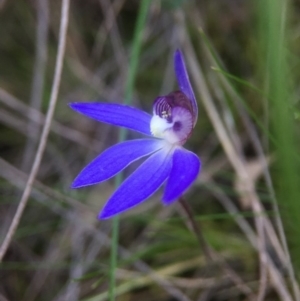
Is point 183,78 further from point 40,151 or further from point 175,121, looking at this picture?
point 40,151

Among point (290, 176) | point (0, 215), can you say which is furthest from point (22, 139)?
point (290, 176)

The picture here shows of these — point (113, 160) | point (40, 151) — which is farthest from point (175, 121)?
point (40, 151)

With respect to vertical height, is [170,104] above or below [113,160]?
above

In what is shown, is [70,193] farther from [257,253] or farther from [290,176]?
[290,176]

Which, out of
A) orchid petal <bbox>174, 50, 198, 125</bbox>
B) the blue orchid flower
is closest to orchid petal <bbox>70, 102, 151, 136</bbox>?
the blue orchid flower

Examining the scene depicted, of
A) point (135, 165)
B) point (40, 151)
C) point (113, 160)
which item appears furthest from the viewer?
point (135, 165)

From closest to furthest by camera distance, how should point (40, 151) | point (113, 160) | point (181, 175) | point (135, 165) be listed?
point (181, 175) → point (113, 160) → point (40, 151) → point (135, 165)
